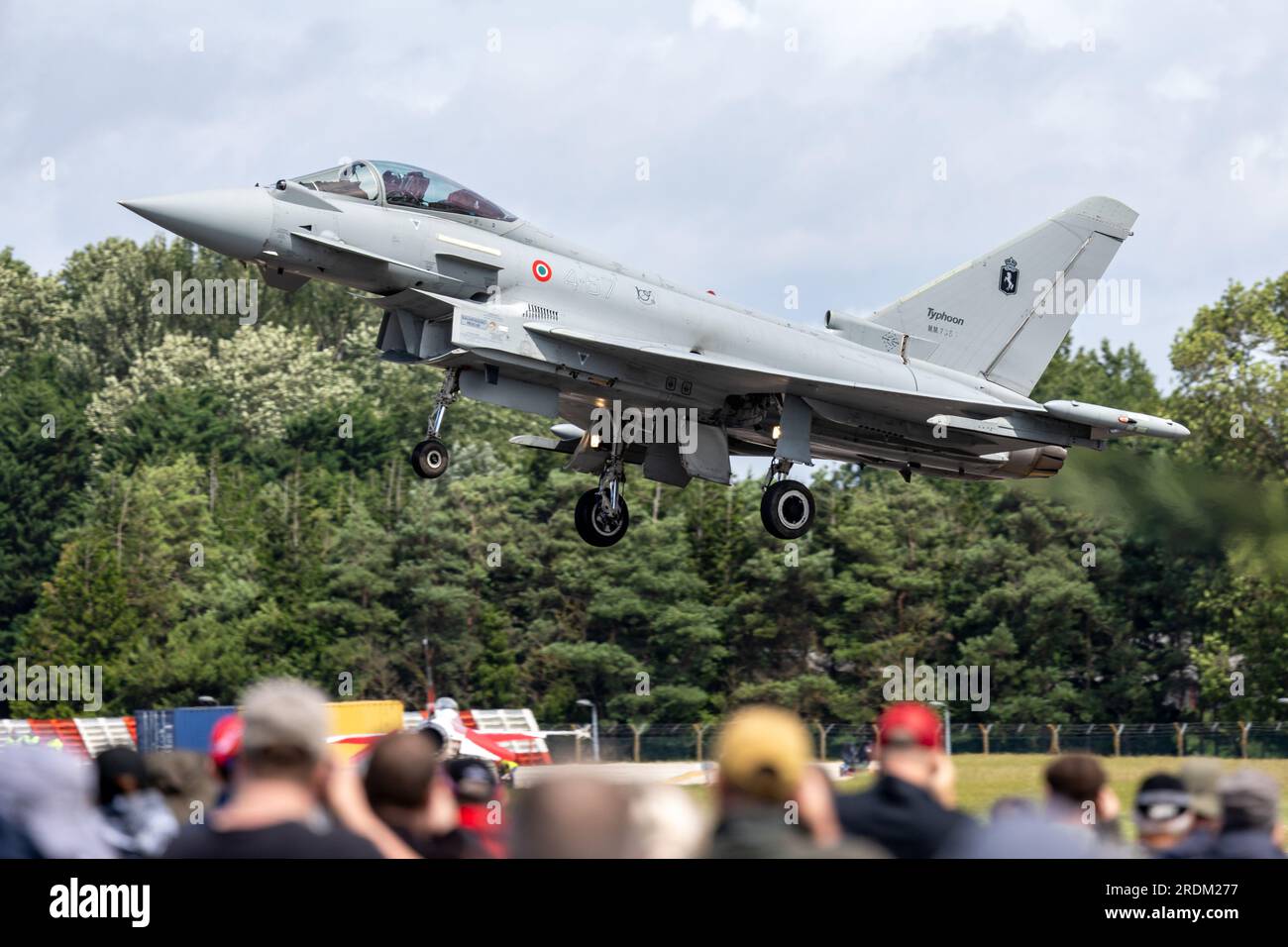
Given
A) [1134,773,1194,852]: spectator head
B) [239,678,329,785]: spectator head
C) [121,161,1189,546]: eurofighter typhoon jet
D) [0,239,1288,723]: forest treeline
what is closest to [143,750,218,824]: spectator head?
[239,678,329,785]: spectator head

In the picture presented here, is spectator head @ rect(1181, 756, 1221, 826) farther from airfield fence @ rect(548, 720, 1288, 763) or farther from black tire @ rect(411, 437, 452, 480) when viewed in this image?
black tire @ rect(411, 437, 452, 480)

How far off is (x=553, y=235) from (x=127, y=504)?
4686cm

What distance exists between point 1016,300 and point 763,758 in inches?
814

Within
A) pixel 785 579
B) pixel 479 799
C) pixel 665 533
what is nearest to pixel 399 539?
pixel 665 533

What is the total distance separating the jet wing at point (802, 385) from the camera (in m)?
21.1

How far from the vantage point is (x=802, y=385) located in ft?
72.8

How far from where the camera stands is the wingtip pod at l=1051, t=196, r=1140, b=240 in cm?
2575

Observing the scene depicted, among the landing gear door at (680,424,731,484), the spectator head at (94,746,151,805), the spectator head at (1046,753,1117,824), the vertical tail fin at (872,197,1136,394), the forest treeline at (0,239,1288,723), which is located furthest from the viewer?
the forest treeline at (0,239,1288,723)

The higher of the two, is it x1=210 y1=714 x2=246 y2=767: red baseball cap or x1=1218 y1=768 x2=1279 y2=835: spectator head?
x1=210 y1=714 x2=246 y2=767: red baseball cap

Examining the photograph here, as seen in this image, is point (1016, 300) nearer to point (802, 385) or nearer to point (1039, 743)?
point (802, 385)

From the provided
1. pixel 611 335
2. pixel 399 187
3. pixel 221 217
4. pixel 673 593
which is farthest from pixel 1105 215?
pixel 673 593

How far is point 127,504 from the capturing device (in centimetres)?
6456

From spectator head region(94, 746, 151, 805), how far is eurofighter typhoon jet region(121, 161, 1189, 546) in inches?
496
